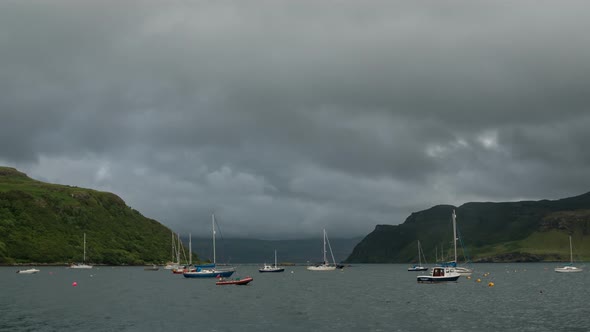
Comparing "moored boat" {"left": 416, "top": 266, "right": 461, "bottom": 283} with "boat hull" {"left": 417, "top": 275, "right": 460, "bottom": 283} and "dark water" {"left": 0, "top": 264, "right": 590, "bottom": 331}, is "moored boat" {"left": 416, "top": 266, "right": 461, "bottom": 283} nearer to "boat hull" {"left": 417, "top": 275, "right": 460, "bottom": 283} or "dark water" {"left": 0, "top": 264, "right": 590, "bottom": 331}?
"boat hull" {"left": 417, "top": 275, "right": 460, "bottom": 283}

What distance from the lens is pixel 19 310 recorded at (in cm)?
10169

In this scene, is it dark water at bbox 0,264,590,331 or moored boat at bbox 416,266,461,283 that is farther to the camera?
moored boat at bbox 416,266,461,283

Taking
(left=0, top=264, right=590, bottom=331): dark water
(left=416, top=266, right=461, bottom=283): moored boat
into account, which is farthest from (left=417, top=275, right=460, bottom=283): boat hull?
(left=0, top=264, right=590, bottom=331): dark water

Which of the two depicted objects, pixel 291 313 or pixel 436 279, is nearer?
pixel 291 313

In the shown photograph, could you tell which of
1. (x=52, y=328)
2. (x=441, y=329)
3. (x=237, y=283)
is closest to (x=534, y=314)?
(x=441, y=329)

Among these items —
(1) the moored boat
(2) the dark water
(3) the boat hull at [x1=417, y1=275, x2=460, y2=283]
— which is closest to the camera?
(2) the dark water

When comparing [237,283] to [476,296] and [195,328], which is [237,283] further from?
[195,328]

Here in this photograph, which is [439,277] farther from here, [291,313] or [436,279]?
[291,313]

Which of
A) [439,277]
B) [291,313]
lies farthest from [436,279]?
[291,313]

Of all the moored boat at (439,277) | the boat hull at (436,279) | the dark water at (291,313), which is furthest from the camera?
the moored boat at (439,277)

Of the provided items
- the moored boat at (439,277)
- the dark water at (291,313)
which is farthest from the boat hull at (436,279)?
the dark water at (291,313)

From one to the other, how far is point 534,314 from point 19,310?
3384 inches

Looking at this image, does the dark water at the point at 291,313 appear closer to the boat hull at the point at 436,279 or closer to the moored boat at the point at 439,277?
the boat hull at the point at 436,279

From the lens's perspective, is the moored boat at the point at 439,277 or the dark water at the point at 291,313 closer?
the dark water at the point at 291,313
